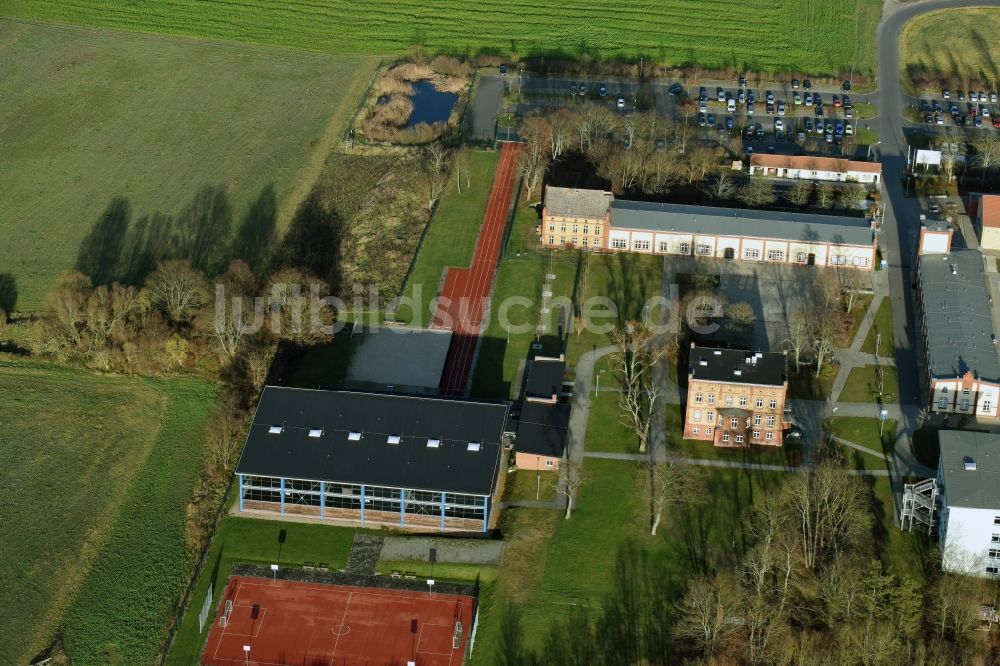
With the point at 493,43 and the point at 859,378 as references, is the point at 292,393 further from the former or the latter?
the point at 493,43

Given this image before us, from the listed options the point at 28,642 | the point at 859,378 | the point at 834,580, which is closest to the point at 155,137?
the point at 28,642

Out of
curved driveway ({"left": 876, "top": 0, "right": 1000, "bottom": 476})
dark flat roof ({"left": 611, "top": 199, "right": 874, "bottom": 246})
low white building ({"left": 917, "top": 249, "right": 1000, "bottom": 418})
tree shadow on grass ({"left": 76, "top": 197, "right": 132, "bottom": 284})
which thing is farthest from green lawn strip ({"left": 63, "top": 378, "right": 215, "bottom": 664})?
low white building ({"left": 917, "top": 249, "right": 1000, "bottom": 418})

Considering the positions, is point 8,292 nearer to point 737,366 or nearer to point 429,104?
point 429,104

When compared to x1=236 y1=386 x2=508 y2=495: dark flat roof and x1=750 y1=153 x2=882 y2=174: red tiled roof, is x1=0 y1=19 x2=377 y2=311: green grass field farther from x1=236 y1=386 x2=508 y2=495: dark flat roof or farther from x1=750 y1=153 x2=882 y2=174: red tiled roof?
x1=750 y1=153 x2=882 y2=174: red tiled roof

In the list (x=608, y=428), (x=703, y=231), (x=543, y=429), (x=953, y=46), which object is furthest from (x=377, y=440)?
(x=953, y=46)

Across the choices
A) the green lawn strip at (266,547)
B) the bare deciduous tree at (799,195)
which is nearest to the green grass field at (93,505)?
the green lawn strip at (266,547)

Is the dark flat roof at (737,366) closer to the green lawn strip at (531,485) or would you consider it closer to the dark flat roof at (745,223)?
the green lawn strip at (531,485)

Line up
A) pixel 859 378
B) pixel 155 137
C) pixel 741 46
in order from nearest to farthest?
pixel 859 378 < pixel 155 137 < pixel 741 46
